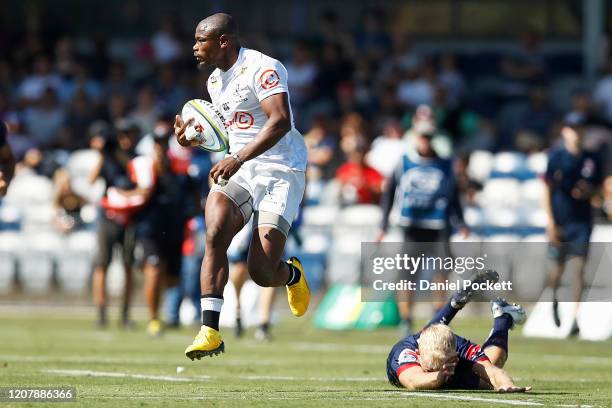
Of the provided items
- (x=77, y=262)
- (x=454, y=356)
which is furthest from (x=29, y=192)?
(x=454, y=356)

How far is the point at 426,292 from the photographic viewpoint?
61.3 feet

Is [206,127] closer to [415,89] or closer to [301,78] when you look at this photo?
[415,89]

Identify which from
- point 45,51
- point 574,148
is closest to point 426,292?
point 574,148

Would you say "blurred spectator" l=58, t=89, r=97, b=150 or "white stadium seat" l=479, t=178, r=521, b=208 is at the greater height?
"blurred spectator" l=58, t=89, r=97, b=150

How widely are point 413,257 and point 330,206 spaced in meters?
5.29

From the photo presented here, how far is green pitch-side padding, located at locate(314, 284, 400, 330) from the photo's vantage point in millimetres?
18875

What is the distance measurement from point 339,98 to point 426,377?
15.8m

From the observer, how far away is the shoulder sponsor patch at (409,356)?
996 cm

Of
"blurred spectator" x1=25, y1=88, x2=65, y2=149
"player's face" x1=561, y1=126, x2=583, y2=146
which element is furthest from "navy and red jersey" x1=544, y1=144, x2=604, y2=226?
"blurred spectator" x1=25, y1=88, x2=65, y2=149

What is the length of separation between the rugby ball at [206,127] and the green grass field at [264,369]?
1.69 metres

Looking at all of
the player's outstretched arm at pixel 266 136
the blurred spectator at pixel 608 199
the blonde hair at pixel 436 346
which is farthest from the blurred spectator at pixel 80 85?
the blonde hair at pixel 436 346

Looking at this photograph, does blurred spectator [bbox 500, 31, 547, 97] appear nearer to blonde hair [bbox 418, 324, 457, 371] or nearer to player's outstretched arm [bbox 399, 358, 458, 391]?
player's outstretched arm [bbox 399, 358, 458, 391]

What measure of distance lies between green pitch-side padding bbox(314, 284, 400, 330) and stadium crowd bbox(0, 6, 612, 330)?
3170 millimetres

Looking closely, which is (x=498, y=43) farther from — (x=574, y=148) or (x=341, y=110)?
(x=574, y=148)
